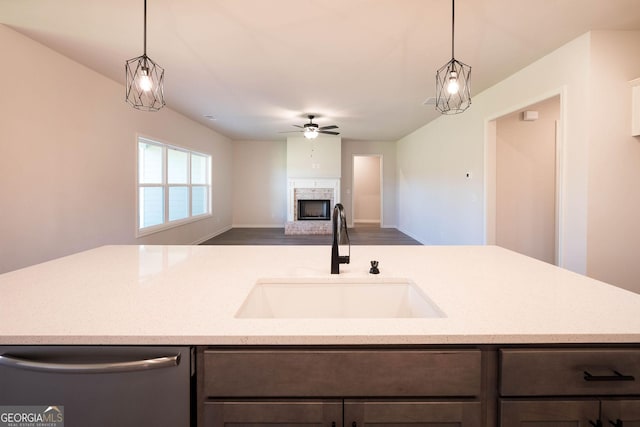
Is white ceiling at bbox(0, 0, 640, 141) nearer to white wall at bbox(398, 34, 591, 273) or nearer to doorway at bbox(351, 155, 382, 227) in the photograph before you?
white wall at bbox(398, 34, 591, 273)

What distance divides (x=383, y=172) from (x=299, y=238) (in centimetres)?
352

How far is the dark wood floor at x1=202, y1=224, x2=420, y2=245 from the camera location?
23.2 ft

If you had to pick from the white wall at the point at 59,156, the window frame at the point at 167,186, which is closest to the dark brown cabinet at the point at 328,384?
the white wall at the point at 59,156

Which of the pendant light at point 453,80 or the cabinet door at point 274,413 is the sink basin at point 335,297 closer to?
the cabinet door at point 274,413

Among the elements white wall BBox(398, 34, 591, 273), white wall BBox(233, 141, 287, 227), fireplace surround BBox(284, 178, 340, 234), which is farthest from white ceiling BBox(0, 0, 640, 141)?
white wall BBox(233, 141, 287, 227)

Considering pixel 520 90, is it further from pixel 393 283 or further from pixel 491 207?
pixel 393 283

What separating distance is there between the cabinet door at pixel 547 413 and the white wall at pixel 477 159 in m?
2.60

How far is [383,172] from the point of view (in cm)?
960

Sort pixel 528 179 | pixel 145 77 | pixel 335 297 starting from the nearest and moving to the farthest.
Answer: pixel 335 297
pixel 145 77
pixel 528 179

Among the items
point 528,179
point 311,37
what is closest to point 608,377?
point 311,37

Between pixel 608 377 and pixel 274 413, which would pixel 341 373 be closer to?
pixel 274 413

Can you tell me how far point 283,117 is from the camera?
615 cm

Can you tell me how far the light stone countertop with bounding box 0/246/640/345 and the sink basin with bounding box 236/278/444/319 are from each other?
2.0 inches

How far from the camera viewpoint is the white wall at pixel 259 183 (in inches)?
371
